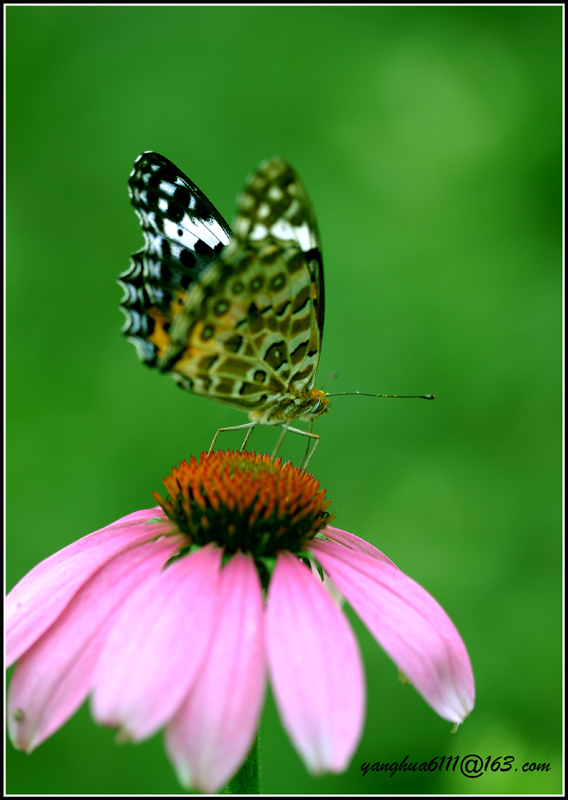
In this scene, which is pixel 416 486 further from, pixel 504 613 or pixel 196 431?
pixel 196 431

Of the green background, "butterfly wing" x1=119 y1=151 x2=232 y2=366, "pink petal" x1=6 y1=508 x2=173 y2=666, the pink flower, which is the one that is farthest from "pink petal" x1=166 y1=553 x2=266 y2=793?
the green background

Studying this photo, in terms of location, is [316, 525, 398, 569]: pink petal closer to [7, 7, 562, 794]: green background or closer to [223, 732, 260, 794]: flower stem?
[223, 732, 260, 794]: flower stem

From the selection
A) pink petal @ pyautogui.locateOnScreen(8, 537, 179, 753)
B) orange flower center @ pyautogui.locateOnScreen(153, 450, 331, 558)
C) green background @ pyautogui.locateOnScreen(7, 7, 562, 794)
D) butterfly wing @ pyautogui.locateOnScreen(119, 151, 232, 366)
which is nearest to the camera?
pink petal @ pyautogui.locateOnScreen(8, 537, 179, 753)

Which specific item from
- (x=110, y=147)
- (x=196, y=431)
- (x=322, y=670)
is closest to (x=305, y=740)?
(x=322, y=670)

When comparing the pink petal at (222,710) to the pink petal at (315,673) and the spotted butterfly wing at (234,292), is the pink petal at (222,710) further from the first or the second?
the spotted butterfly wing at (234,292)

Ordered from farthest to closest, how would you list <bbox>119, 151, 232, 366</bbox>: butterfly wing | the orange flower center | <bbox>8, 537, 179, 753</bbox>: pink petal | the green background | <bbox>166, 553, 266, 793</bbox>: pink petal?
the green background, <bbox>119, 151, 232, 366</bbox>: butterfly wing, the orange flower center, <bbox>8, 537, 179, 753</bbox>: pink petal, <bbox>166, 553, 266, 793</bbox>: pink petal

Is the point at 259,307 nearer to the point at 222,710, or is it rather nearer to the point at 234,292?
the point at 234,292

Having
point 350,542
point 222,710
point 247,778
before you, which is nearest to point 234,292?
point 350,542
